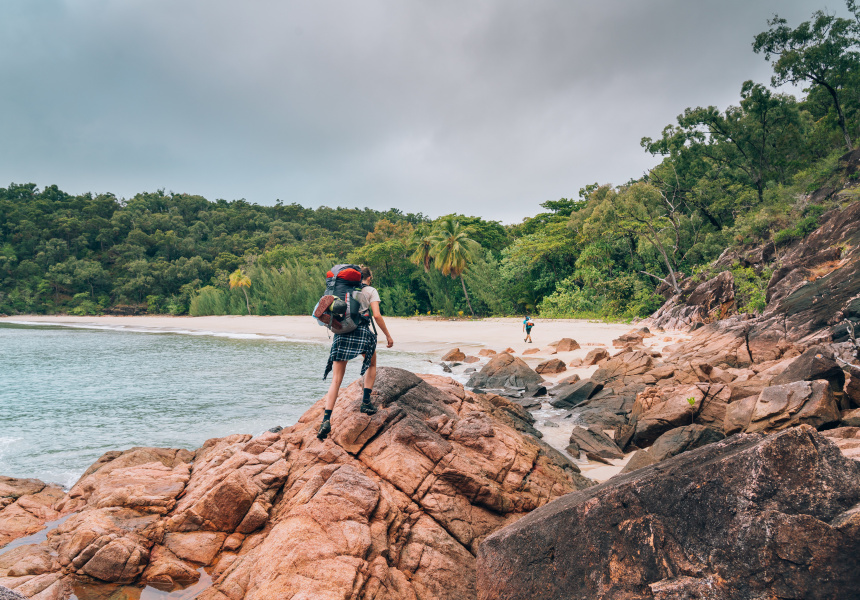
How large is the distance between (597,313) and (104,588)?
2799 centimetres

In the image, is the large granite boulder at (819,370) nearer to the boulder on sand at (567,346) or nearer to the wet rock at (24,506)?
the wet rock at (24,506)

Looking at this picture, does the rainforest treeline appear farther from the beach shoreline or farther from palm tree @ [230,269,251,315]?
the beach shoreline

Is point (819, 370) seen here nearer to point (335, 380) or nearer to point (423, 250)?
point (335, 380)

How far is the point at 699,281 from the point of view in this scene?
69.2ft

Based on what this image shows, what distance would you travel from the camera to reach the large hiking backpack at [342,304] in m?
4.69

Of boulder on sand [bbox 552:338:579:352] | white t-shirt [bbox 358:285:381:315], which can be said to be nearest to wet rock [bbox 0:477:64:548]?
white t-shirt [bbox 358:285:381:315]

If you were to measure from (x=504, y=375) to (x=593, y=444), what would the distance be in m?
5.61

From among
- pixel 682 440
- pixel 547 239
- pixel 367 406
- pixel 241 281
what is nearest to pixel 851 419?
pixel 682 440

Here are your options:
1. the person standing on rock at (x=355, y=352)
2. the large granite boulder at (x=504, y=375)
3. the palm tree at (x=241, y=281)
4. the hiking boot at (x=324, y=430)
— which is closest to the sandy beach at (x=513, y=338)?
the large granite boulder at (x=504, y=375)

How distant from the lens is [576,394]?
1018 cm

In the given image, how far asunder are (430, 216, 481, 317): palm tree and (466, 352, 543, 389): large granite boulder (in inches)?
920

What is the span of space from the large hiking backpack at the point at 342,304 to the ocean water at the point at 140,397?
5698mm

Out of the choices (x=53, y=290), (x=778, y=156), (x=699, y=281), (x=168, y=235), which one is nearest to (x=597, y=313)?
(x=699, y=281)

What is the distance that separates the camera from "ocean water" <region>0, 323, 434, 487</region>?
8969 millimetres
